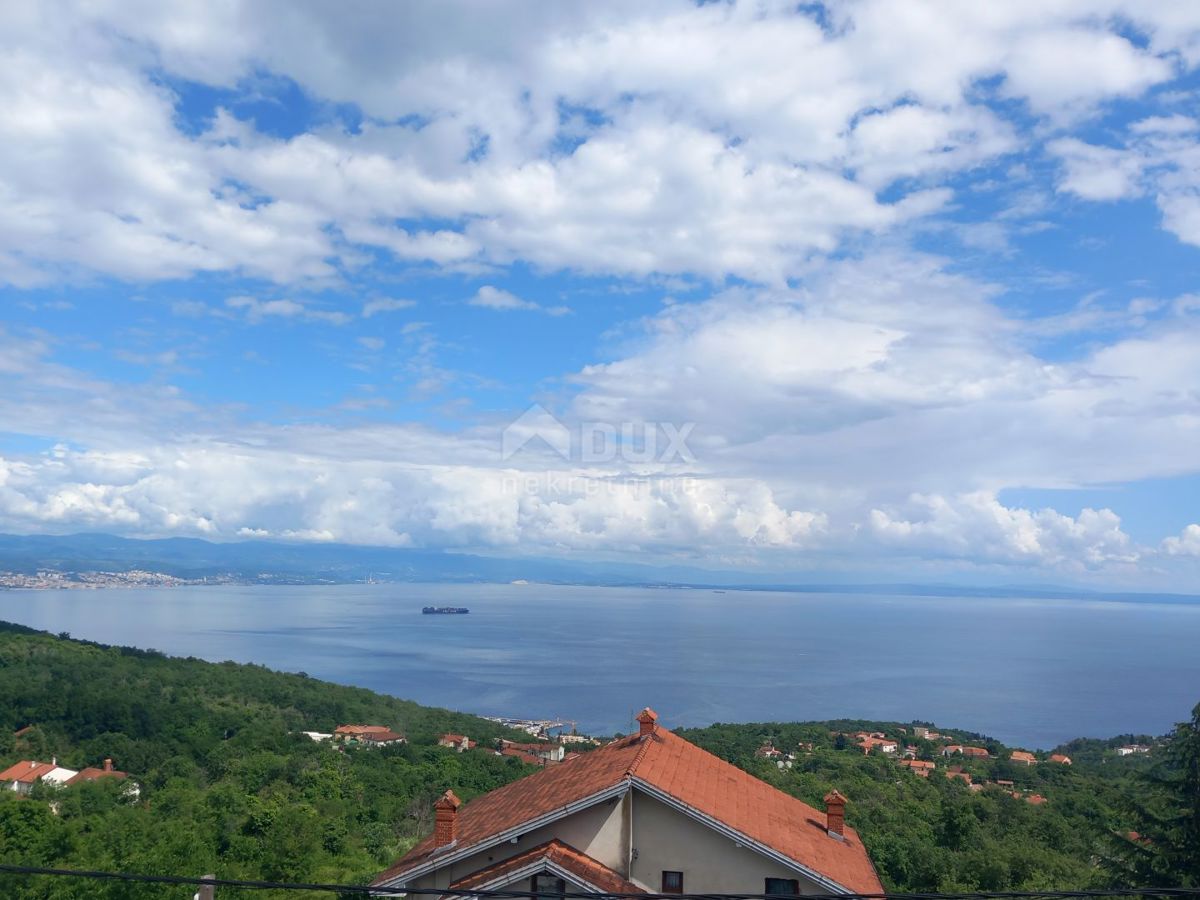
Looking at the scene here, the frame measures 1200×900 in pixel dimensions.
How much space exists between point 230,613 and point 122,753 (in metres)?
107

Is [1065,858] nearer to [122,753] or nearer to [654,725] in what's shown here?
[654,725]

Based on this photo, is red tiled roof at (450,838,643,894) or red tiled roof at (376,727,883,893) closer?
red tiled roof at (450,838,643,894)

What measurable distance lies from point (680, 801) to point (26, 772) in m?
31.6

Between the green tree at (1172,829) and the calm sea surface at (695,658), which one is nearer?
the green tree at (1172,829)

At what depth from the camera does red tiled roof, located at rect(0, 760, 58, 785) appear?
94.7ft

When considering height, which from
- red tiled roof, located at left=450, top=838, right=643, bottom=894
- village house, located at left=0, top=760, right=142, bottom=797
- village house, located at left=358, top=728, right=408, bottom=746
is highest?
red tiled roof, located at left=450, top=838, right=643, bottom=894

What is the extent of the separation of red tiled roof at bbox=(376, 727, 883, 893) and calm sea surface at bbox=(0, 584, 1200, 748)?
46497mm

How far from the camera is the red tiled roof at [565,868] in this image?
260 inches

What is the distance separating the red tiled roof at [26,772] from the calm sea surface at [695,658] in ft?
101

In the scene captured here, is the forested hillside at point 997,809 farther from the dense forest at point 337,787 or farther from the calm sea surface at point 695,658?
the calm sea surface at point 695,658

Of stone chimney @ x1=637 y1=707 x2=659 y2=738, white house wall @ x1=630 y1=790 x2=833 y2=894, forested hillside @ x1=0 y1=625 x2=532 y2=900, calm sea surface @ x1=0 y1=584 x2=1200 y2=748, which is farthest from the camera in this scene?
calm sea surface @ x1=0 y1=584 x2=1200 y2=748

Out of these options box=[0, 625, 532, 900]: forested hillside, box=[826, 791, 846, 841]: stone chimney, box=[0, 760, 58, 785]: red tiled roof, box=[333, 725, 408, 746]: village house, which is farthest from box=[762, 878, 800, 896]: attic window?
box=[333, 725, 408, 746]: village house

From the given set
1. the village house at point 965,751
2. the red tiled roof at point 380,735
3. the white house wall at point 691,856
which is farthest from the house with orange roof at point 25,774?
the village house at point 965,751

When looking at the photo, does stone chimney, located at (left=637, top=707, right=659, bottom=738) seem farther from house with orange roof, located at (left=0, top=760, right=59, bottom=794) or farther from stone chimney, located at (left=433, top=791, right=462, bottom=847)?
house with orange roof, located at (left=0, top=760, right=59, bottom=794)
